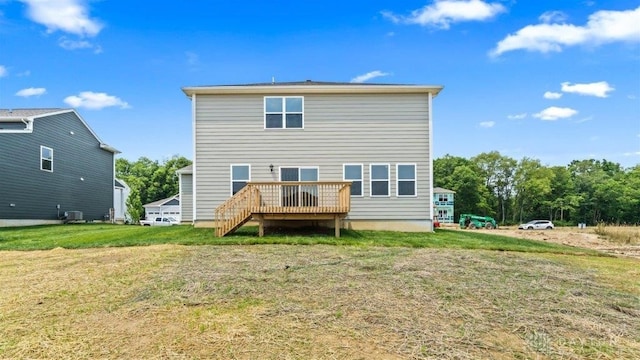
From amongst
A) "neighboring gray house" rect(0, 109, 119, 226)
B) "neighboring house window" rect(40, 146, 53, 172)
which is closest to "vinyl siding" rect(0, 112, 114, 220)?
"neighboring gray house" rect(0, 109, 119, 226)

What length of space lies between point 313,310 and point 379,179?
952 centimetres

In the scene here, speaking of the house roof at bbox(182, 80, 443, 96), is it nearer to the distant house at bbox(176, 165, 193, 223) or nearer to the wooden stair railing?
the wooden stair railing

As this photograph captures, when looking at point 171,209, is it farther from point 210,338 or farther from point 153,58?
point 210,338

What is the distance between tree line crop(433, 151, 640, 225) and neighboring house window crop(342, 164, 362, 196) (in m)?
38.9

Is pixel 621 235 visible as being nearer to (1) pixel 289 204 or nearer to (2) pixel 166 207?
(1) pixel 289 204

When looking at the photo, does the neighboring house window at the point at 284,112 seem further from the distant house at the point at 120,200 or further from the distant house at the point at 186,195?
the distant house at the point at 120,200

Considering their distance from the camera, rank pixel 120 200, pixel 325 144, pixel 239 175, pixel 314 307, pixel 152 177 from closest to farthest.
A: pixel 314 307
pixel 239 175
pixel 325 144
pixel 120 200
pixel 152 177

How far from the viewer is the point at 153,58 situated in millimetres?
19125

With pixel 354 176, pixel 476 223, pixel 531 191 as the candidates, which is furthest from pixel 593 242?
pixel 531 191

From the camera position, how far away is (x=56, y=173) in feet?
63.7

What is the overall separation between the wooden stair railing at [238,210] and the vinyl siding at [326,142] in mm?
2267

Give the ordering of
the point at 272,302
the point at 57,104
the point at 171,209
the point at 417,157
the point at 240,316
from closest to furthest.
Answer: the point at 240,316, the point at 272,302, the point at 417,157, the point at 57,104, the point at 171,209

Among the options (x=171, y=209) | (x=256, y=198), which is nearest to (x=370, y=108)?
(x=256, y=198)

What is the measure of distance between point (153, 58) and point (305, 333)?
1911 centimetres
